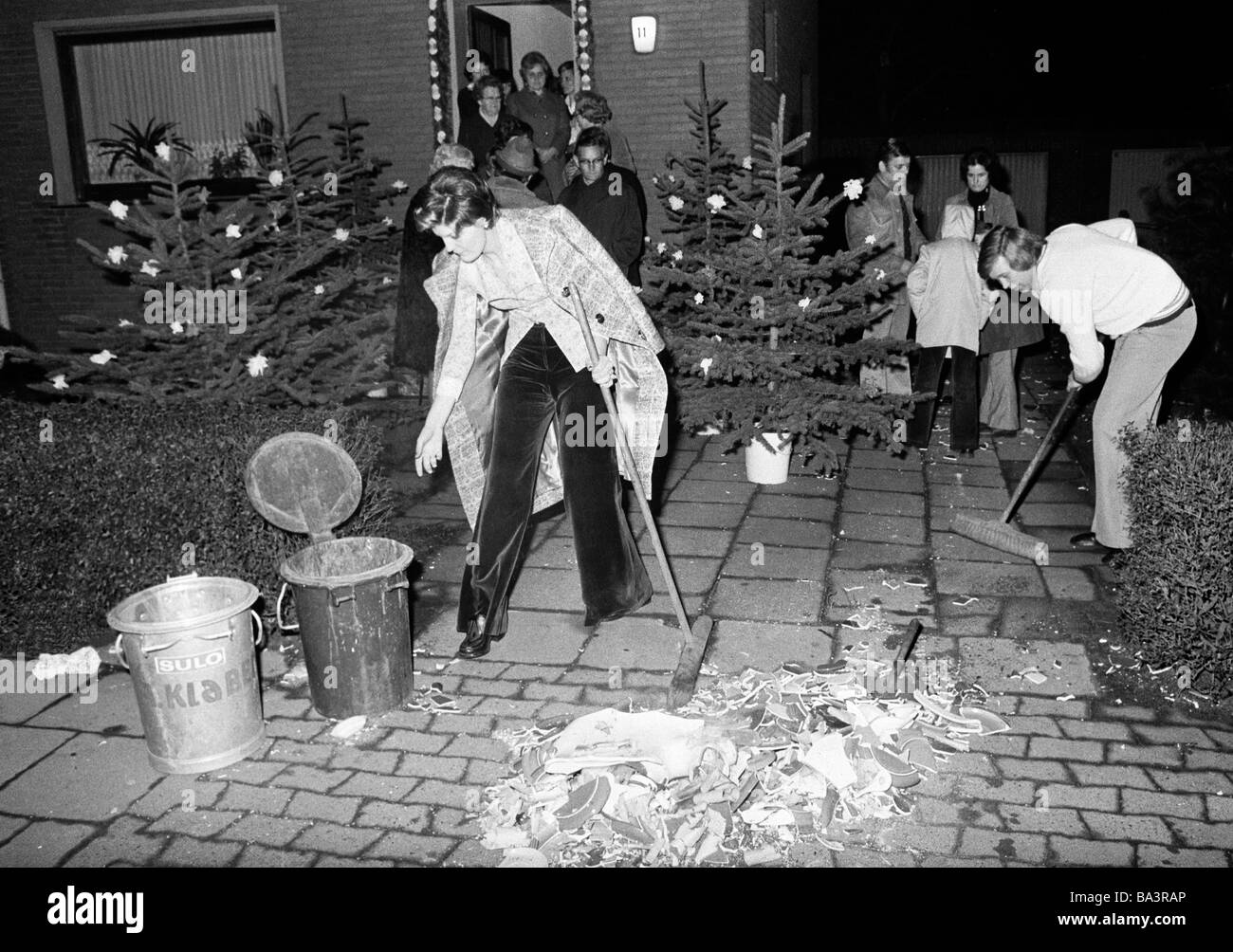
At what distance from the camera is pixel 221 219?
6.26m

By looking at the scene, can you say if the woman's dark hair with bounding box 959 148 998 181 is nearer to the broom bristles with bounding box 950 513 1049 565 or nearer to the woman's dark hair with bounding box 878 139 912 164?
the woman's dark hair with bounding box 878 139 912 164

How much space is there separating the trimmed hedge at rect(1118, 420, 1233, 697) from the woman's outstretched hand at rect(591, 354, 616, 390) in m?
2.37

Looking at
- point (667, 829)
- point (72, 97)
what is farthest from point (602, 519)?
point (72, 97)

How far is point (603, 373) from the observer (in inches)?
179

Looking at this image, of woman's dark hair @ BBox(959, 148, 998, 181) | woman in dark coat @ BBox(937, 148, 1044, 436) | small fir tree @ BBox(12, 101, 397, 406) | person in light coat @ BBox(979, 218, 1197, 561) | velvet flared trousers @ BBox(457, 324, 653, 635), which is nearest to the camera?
velvet flared trousers @ BBox(457, 324, 653, 635)

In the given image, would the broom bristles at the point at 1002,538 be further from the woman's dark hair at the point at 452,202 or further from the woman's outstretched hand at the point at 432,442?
the woman's dark hair at the point at 452,202

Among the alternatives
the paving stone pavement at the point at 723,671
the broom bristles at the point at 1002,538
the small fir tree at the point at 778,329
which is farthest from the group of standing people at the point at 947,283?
the broom bristles at the point at 1002,538

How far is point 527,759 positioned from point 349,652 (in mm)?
896

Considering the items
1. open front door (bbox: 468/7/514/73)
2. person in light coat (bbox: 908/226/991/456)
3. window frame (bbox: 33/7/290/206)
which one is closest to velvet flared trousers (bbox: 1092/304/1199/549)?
person in light coat (bbox: 908/226/991/456)

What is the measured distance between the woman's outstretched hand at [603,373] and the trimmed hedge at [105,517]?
5.63 ft

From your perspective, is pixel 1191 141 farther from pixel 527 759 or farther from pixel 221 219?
pixel 527 759

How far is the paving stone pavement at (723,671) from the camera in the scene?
135 inches

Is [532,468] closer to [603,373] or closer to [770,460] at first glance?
[603,373]

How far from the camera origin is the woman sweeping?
454 cm
